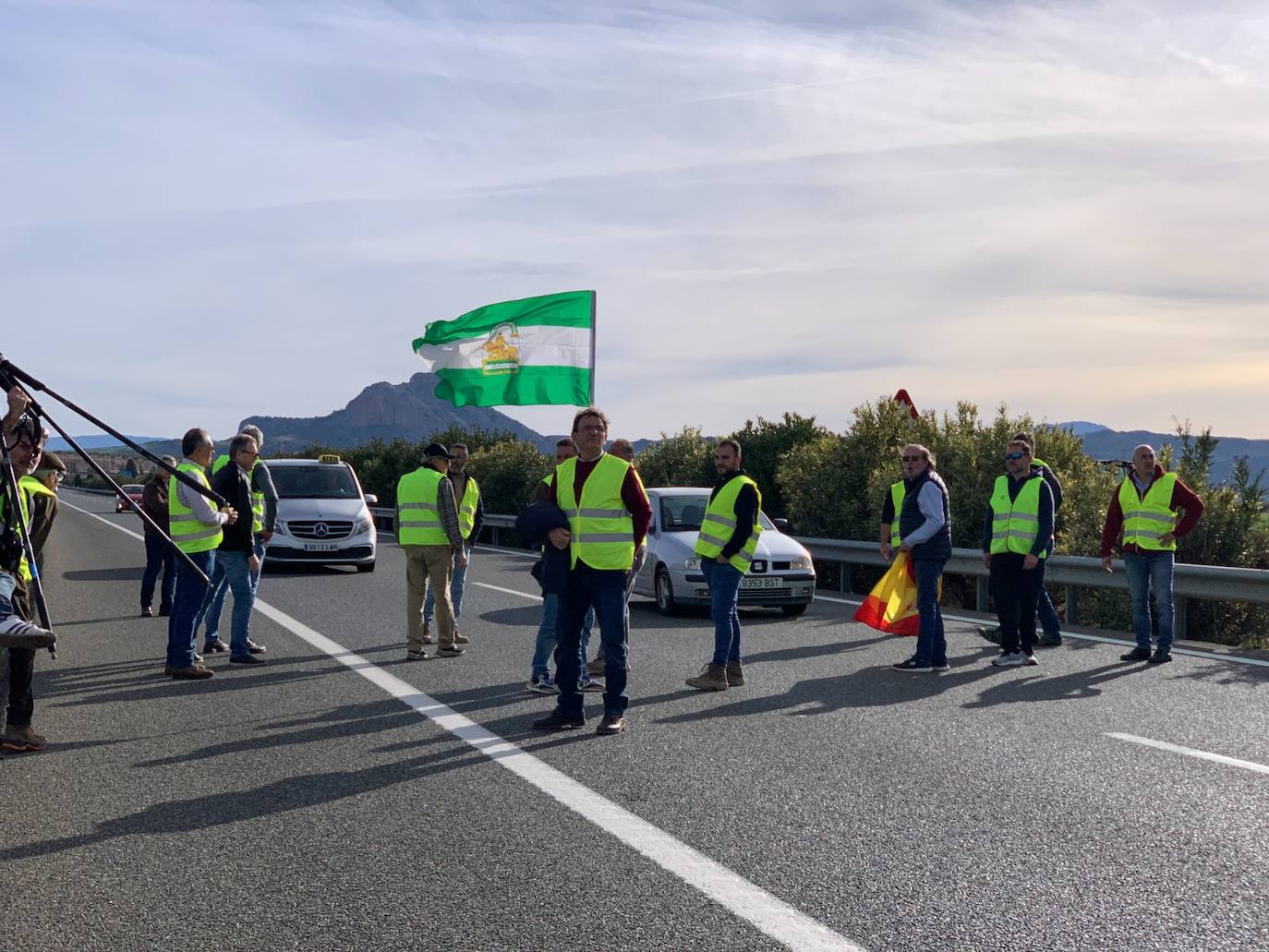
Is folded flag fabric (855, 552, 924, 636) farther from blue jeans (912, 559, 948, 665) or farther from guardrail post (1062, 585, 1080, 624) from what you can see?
guardrail post (1062, 585, 1080, 624)

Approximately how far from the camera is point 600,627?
7699mm

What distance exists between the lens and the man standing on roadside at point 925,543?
1015cm

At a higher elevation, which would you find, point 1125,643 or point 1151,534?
point 1151,534

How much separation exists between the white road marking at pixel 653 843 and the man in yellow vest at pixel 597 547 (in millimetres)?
590

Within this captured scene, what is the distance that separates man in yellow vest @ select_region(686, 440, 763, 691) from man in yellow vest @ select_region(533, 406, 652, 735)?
146 cm

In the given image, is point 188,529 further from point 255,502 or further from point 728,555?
point 728,555

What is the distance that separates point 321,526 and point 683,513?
750cm

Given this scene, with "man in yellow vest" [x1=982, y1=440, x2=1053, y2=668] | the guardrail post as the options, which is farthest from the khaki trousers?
the guardrail post

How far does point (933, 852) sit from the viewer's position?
5066 mm

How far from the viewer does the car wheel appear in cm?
1425

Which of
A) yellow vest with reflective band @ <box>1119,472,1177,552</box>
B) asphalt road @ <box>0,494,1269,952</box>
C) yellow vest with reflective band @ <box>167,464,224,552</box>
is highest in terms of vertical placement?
yellow vest with reflective band @ <box>1119,472,1177,552</box>

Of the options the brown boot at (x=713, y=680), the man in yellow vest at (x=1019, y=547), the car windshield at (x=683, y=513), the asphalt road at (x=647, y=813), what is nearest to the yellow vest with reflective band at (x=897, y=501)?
the man in yellow vest at (x=1019, y=547)

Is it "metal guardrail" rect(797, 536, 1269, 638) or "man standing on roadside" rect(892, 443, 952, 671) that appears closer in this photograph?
"man standing on roadside" rect(892, 443, 952, 671)

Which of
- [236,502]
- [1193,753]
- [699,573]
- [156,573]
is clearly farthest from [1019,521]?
[156,573]
